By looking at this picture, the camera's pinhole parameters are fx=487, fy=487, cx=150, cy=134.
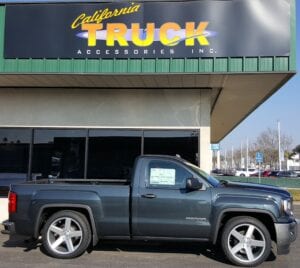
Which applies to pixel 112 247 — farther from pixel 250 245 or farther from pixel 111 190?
pixel 250 245

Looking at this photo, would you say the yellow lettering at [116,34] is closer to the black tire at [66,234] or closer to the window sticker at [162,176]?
the window sticker at [162,176]

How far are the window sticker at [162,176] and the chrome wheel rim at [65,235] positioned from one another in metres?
1.49

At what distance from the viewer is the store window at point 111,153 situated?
1338 centimetres

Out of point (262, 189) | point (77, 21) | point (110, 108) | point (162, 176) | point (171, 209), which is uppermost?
point (77, 21)

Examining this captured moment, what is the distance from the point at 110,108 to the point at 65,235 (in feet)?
19.0

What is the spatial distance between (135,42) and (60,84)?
8.60 feet

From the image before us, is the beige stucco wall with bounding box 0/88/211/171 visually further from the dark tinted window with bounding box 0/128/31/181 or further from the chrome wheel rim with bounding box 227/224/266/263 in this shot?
the chrome wheel rim with bounding box 227/224/266/263

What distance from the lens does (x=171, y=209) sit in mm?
7871

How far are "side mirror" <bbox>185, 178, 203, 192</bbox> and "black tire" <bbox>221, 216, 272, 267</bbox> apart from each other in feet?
2.44

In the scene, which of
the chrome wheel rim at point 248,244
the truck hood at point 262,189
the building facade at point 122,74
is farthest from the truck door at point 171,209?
the building facade at point 122,74

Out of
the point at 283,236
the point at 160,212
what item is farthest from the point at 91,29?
the point at 283,236

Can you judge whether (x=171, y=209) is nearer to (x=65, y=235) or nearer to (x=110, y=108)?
(x=65, y=235)

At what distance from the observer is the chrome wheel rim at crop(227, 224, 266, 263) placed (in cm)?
768

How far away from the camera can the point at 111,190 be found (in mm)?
8117
